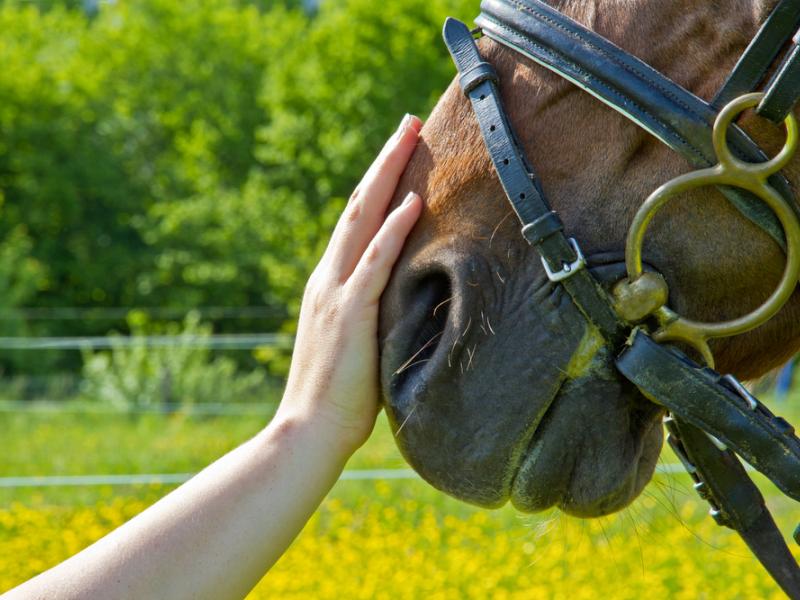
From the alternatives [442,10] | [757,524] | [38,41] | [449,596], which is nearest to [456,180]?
[757,524]

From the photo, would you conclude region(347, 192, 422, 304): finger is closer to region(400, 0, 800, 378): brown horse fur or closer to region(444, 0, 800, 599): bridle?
region(400, 0, 800, 378): brown horse fur

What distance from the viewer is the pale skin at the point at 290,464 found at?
1.56 metres

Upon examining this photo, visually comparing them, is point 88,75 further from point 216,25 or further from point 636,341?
Answer: point 636,341

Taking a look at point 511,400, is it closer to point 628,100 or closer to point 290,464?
point 290,464

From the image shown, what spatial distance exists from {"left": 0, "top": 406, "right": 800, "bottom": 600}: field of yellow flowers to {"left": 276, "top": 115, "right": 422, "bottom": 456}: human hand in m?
1.92

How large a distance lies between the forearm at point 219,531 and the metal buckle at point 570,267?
0.44 metres

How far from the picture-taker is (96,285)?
2878 cm

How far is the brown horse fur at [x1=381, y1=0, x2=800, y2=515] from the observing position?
164 centimetres

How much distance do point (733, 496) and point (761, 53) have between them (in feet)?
2.40

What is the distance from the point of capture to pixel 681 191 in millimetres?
1601

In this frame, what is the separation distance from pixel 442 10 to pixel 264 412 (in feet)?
51.7

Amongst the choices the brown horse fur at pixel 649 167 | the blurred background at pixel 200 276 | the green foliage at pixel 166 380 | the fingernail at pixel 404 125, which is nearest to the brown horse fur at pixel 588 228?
the brown horse fur at pixel 649 167

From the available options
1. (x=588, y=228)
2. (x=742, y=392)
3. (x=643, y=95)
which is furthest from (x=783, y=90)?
(x=742, y=392)

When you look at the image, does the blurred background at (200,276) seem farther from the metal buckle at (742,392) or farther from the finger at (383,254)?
the finger at (383,254)
